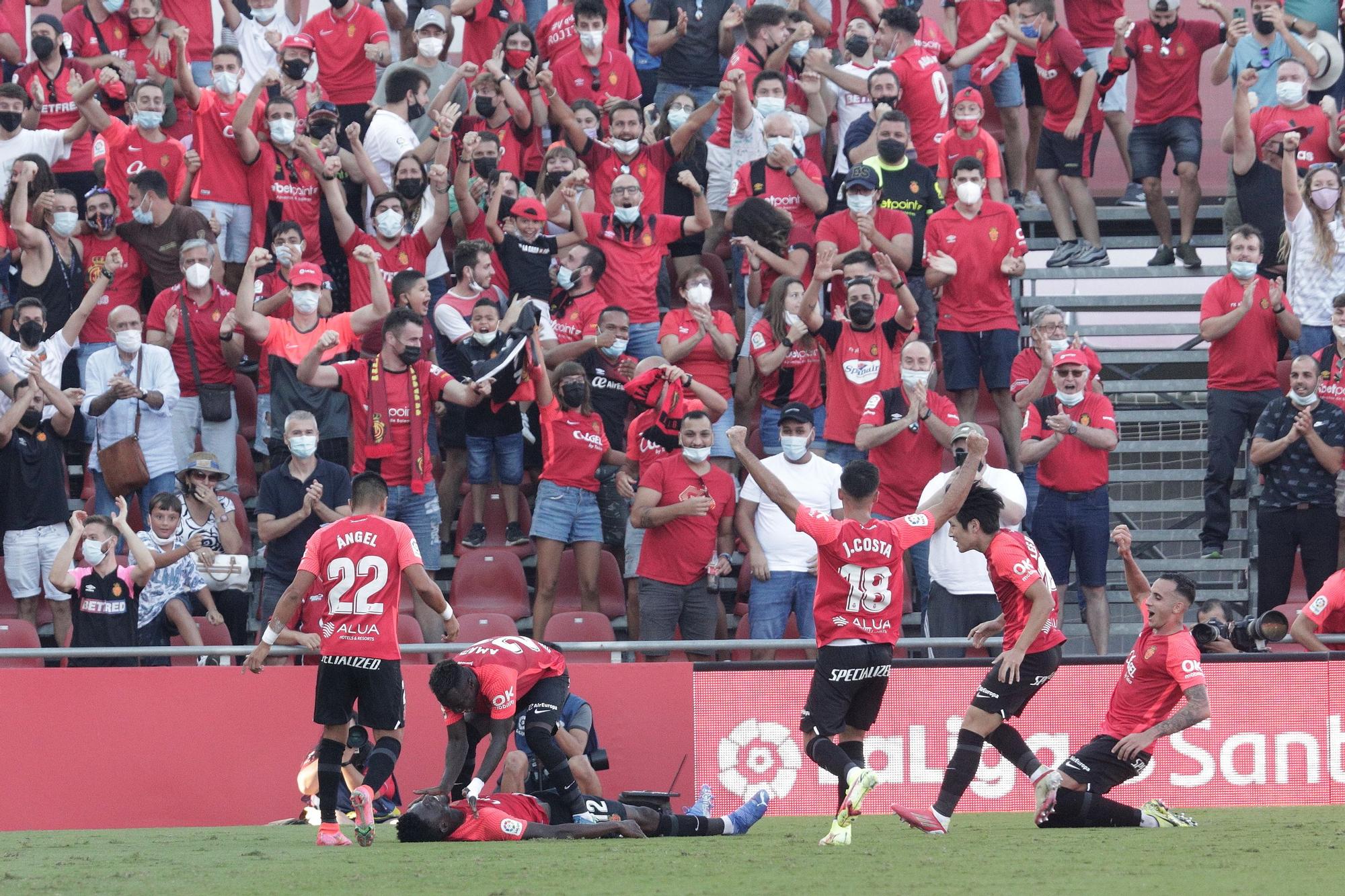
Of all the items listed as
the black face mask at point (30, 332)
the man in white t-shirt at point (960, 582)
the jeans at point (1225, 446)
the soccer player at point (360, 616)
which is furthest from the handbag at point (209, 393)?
the jeans at point (1225, 446)

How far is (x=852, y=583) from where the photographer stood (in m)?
9.20

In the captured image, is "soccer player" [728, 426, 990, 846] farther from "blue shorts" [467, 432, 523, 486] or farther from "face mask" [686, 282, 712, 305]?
"face mask" [686, 282, 712, 305]

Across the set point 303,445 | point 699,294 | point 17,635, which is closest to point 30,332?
point 17,635

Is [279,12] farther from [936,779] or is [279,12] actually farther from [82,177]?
[936,779]

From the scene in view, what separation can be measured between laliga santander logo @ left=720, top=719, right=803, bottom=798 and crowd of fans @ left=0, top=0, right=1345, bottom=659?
1.07 meters

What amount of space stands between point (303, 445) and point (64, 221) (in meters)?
3.57

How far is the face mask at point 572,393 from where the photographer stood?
41.7 feet

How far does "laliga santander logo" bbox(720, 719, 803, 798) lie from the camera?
11227 millimetres

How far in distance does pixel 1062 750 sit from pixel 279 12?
414 inches

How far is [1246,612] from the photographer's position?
13742 mm

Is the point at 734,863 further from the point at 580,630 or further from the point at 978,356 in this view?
the point at 978,356

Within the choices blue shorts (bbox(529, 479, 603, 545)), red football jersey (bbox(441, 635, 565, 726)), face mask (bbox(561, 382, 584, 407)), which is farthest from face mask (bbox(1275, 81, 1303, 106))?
red football jersey (bbox(441, 635, 565, 726))

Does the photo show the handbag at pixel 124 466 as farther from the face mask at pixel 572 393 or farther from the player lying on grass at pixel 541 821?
the player lying on grass at pixel 541 821

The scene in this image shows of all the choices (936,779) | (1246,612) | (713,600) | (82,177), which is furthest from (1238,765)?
(82,177)
